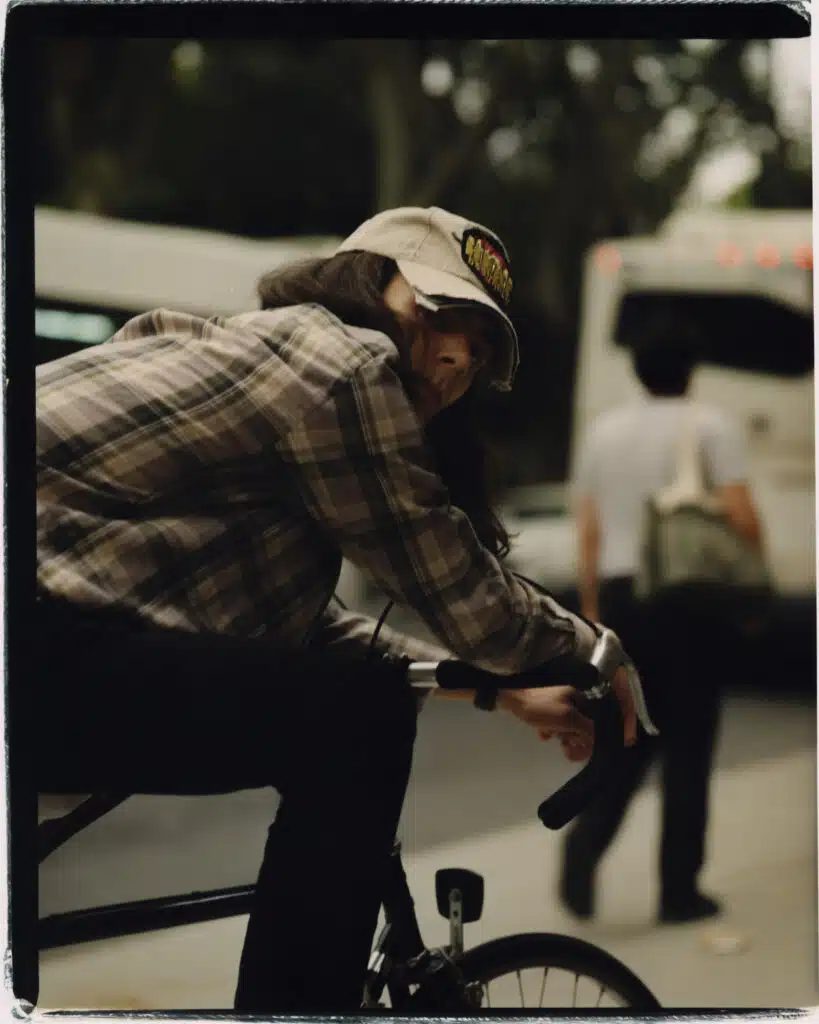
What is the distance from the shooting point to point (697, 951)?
347 cm

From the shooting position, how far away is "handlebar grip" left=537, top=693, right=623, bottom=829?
8.11 ft

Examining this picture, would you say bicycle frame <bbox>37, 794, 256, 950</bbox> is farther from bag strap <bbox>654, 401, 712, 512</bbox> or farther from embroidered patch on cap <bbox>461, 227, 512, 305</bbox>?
bag strap <bbox>654, 401, 712, 512</bbox>

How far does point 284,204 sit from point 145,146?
4923 mm

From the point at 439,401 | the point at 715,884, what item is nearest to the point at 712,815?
the point at 715,884

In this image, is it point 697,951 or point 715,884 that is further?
point 715,884

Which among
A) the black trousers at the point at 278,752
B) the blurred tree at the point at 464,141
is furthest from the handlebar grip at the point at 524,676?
the blurred tree at the point at 464,141

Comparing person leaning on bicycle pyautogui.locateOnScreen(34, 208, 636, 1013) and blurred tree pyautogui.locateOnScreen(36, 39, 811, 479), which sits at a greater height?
blurred tree pyautogui.locateOnScreen(36, 39, 811, 479)

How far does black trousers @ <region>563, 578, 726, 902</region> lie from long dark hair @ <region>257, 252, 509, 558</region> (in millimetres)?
954

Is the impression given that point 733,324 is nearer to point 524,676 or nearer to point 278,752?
point 524,676

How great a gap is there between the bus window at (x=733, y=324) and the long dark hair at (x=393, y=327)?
2.37 m

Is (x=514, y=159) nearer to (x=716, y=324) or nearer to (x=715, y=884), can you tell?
(x=716, y=324)

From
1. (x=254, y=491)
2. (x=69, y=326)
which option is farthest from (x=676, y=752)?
(x=69, y=326)

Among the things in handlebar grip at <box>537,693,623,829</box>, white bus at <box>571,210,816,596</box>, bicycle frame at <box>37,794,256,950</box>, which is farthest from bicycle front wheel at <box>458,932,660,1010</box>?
white bus at <box>571,210,816,596</box>

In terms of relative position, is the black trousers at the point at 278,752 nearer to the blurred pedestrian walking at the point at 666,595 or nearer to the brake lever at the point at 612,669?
the brake lever at the point at 612,669
